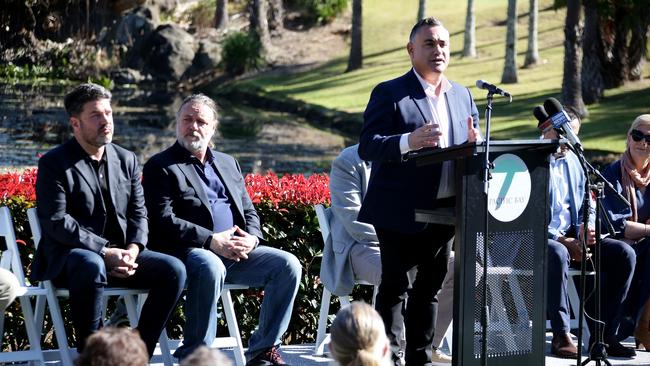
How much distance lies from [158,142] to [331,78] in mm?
18248

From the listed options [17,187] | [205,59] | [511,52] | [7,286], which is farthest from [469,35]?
[7,286]

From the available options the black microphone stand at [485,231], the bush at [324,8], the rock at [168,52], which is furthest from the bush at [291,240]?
the bush at [324,8]

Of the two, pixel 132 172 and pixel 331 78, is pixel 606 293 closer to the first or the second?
pixel 132 172

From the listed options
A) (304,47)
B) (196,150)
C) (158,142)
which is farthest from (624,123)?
(304,47)

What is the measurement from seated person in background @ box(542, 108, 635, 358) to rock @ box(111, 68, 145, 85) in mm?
45131

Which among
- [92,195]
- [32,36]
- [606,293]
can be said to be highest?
[32,36]

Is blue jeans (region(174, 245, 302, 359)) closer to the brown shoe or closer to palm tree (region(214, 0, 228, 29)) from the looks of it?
the brown shoe

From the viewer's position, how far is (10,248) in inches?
278

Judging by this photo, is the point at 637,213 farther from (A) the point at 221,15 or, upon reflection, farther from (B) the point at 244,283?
(A) the point at 221,15

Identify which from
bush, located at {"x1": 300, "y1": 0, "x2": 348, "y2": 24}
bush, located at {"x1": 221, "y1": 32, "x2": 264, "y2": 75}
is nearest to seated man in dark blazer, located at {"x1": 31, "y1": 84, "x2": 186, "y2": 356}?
bush, located at {"x1": 221, "y1": 32, "x2": 264, "y2": 75}

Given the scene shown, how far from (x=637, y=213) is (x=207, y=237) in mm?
3345

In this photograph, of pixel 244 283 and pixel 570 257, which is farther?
pixel 570 257

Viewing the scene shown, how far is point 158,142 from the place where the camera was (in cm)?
2878

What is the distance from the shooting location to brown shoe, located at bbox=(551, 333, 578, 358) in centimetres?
786
